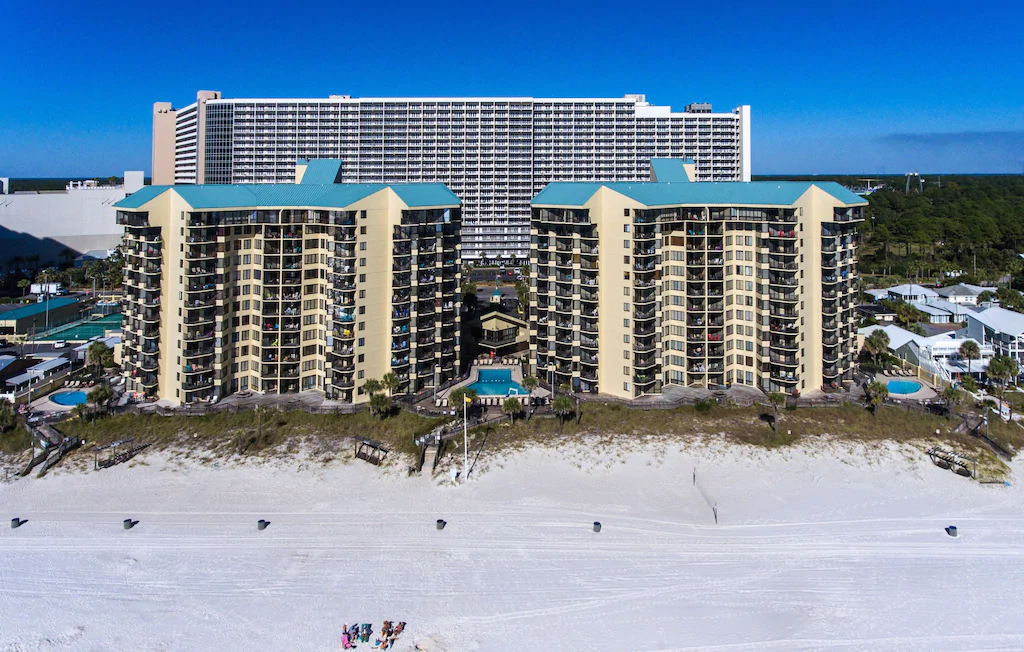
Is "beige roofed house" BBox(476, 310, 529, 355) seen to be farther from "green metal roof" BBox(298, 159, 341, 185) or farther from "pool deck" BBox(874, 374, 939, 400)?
"pool deck" BBox(874, 374, 939, 400)

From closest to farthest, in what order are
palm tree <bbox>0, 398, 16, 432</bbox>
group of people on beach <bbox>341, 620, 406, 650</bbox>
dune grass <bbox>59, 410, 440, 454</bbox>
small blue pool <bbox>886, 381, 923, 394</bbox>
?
group of people on beach <bbox>341, 620, 406, 650</bbox> → dune grass <bbox>59, 410, 440, 454</bbox> → palm tree <bbox>0, 398, 16, 432</bbox> → small blue pool <bbox>886, 381, 923, 394</bbox>

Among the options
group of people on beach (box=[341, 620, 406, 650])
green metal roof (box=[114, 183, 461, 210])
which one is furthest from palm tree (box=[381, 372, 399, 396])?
group of people on beach (box=[341, 620, 406, 650])

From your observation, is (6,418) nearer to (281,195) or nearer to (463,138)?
(281,195)

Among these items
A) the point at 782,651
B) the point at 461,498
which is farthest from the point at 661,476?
the point at 782,651

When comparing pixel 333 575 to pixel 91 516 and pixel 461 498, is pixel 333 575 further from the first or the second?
pixel 91 516

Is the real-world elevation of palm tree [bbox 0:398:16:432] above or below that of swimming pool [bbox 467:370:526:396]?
below

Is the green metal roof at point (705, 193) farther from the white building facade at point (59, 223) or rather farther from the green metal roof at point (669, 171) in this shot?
the white building facade at point (59, 223)

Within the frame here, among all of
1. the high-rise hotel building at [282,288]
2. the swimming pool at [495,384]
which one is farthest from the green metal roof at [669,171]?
the swimming pool at [495,384]
